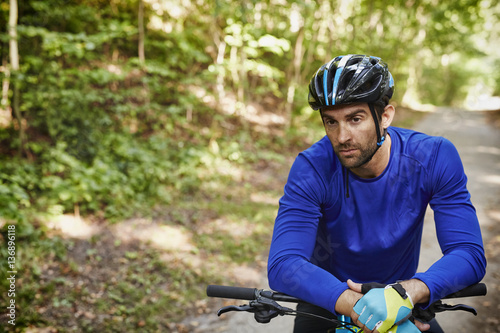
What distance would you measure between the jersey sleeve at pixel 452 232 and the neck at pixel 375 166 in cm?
29

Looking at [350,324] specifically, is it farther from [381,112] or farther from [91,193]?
[91,193]

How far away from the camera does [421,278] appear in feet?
5.44

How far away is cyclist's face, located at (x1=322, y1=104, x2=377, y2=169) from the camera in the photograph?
1927mm

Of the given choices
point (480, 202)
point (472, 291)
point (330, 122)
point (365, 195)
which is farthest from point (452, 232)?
point (480, 202)

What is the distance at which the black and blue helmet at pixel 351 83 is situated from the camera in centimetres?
189

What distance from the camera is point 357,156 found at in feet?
6.38

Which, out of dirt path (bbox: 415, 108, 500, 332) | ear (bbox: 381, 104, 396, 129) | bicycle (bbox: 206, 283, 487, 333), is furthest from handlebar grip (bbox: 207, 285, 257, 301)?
A: dirt path (bbox: 415, 108, 500, 332)

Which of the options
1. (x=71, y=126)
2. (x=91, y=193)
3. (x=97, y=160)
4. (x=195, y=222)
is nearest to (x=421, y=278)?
(x=195, y=222)

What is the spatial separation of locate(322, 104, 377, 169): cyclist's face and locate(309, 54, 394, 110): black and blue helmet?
0.21 feet

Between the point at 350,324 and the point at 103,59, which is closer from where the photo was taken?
the point at 350,324

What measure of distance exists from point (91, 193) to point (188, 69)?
244 inches

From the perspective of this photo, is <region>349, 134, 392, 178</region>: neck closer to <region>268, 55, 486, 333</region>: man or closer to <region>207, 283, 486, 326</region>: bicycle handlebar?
<region>268, 55, 486, 333</region>: man

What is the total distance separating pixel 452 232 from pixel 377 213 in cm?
43

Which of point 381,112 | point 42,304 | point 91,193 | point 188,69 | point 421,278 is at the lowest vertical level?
point 42,304
